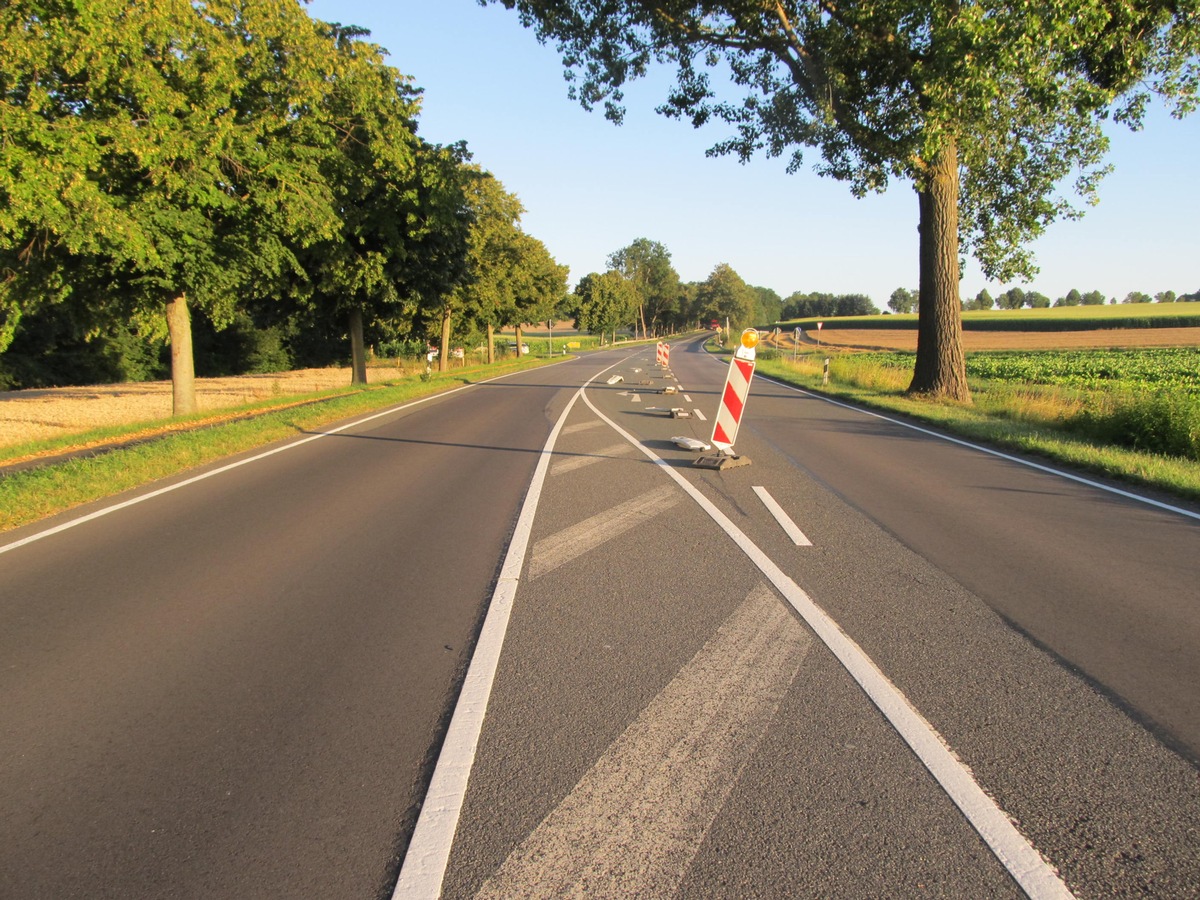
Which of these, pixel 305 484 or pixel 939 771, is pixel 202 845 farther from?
pixel 305 484

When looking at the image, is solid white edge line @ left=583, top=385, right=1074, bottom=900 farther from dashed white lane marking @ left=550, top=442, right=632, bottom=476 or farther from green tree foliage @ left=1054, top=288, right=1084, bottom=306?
green tree foliage @ left=1054, top=288, right=1084, bottom=306

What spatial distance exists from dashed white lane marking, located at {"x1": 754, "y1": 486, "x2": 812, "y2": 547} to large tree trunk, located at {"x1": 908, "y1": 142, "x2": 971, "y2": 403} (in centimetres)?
1338

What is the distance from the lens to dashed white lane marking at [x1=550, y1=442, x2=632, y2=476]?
10.1 m

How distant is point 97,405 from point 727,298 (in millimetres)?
140391

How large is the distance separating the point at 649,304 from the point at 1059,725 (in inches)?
6364

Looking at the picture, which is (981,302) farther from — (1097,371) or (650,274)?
(1097,371)

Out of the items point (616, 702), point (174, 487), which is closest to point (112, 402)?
point (174, 487)

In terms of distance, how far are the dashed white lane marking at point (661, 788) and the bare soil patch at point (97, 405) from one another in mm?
15171

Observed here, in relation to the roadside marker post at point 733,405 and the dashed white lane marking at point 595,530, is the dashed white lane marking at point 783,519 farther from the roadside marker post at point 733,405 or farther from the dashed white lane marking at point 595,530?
the roadside marker post at point 733,405

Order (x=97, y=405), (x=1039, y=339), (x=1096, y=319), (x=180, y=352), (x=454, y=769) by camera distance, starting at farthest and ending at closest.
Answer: (x=1096, y=319), (x=1039, y=339), (x=97, y=405), (x=180, y=352), (x=454, y=769)

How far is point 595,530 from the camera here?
694 cm

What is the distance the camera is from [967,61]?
47.2ft

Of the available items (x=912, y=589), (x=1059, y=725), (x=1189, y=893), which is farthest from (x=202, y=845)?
(x=912, y=589)

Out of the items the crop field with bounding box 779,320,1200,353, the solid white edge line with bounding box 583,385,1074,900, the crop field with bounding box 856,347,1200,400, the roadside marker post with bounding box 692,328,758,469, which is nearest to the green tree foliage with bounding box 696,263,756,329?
the crop field with bounding box 779,320,1200,353
